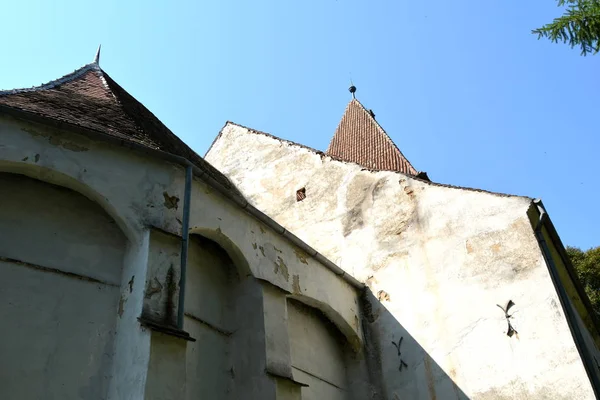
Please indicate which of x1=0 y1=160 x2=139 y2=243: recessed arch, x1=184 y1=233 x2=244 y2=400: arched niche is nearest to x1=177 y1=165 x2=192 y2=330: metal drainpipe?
x1=0 y1=160 x2=139 y2=243: recessed arch

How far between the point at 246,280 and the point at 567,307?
4515 mm

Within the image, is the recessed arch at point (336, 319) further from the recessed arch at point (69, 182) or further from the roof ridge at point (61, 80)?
the roof ridge at point (61, 80)

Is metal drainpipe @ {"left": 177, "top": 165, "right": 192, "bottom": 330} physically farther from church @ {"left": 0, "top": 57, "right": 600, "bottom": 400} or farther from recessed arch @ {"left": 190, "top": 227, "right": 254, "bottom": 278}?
recessed arch @ {"left": 190, "top": 227, "right": 254, "bottom": 278}

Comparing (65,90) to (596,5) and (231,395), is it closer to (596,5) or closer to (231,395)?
(231,395)

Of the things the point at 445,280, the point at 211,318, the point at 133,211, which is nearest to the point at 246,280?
the point at 211,318

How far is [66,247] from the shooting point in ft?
18.7

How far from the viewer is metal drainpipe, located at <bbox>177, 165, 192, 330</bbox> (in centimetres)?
555

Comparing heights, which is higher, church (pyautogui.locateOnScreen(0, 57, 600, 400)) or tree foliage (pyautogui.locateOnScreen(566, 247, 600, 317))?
tree foliage (pyautogui.locateOnScreen(566, 247, 600, 317))

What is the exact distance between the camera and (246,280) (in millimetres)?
7270

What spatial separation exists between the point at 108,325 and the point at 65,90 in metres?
4.22

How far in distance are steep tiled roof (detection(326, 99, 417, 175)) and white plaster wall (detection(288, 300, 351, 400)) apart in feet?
14.1

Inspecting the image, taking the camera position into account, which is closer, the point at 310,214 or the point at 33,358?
Answer: the point at 33,358

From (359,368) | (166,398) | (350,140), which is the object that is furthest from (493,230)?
(350,140)

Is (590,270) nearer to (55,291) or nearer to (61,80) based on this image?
(61,80)
